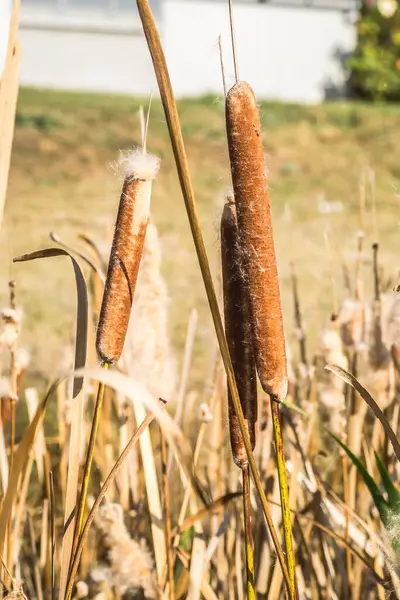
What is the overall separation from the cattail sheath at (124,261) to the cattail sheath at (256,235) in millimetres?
78

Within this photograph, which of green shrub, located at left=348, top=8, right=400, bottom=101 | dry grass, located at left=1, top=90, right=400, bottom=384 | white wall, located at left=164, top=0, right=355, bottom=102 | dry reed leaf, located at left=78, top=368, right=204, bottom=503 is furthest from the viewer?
white wall, located at left=164, top=0, right=355, bottom=102

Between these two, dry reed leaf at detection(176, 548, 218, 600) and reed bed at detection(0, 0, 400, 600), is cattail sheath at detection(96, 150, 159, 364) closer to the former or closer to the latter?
reed bed at detection(0, 0, 400, 600)

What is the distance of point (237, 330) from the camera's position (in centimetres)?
55

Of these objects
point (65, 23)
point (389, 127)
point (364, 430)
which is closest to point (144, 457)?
point (364, 430)

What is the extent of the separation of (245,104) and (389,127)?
892 centimetres

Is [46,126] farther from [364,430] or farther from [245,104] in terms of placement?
[245,104]

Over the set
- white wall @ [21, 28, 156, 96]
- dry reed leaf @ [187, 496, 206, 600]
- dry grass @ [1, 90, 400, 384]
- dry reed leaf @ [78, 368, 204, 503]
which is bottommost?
dry reed leaf @ [187, 496, 206, 600]

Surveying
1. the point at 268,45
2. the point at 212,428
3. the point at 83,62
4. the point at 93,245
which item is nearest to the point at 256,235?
the point at 93,245

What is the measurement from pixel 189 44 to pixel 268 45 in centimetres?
117

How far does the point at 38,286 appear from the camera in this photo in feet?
13.1

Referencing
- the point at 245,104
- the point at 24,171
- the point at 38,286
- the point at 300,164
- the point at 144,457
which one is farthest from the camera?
the point at 300,164

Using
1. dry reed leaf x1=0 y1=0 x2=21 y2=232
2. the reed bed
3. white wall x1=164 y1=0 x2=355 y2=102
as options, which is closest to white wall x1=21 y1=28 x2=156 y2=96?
white wall x1=164 y1=0 x2=355 y2=102

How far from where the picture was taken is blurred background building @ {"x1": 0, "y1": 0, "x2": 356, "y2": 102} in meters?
11.7

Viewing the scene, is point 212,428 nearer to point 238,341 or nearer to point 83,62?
point 238,341
